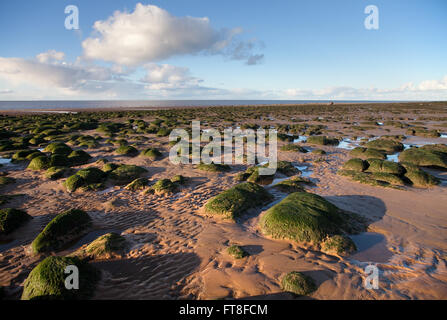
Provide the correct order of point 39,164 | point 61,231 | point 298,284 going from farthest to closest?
point 39,164 < point 61,231 < point 298,284

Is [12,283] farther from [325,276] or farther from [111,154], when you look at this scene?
[111,154]

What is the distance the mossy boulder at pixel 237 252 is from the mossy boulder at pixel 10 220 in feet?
19.5

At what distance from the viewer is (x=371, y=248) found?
5422mm

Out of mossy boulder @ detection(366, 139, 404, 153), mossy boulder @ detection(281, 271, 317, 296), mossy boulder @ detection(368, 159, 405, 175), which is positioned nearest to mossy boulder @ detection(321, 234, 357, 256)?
mossy boulder @ detection(281, 271, 317, 296)

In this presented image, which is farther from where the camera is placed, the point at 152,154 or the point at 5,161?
the point at 152,154

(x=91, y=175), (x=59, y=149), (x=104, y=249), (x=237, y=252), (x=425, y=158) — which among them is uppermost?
(x=59, y=149)

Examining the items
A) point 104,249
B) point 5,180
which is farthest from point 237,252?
point 5,180

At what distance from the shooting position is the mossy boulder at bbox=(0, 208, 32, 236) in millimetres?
5824

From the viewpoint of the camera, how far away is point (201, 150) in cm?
1515

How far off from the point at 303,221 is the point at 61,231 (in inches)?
247

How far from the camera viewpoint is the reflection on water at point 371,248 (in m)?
5.05

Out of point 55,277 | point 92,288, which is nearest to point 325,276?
point 92,288

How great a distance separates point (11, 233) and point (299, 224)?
772 centimetres

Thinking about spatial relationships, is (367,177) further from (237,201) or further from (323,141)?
(323,141)
